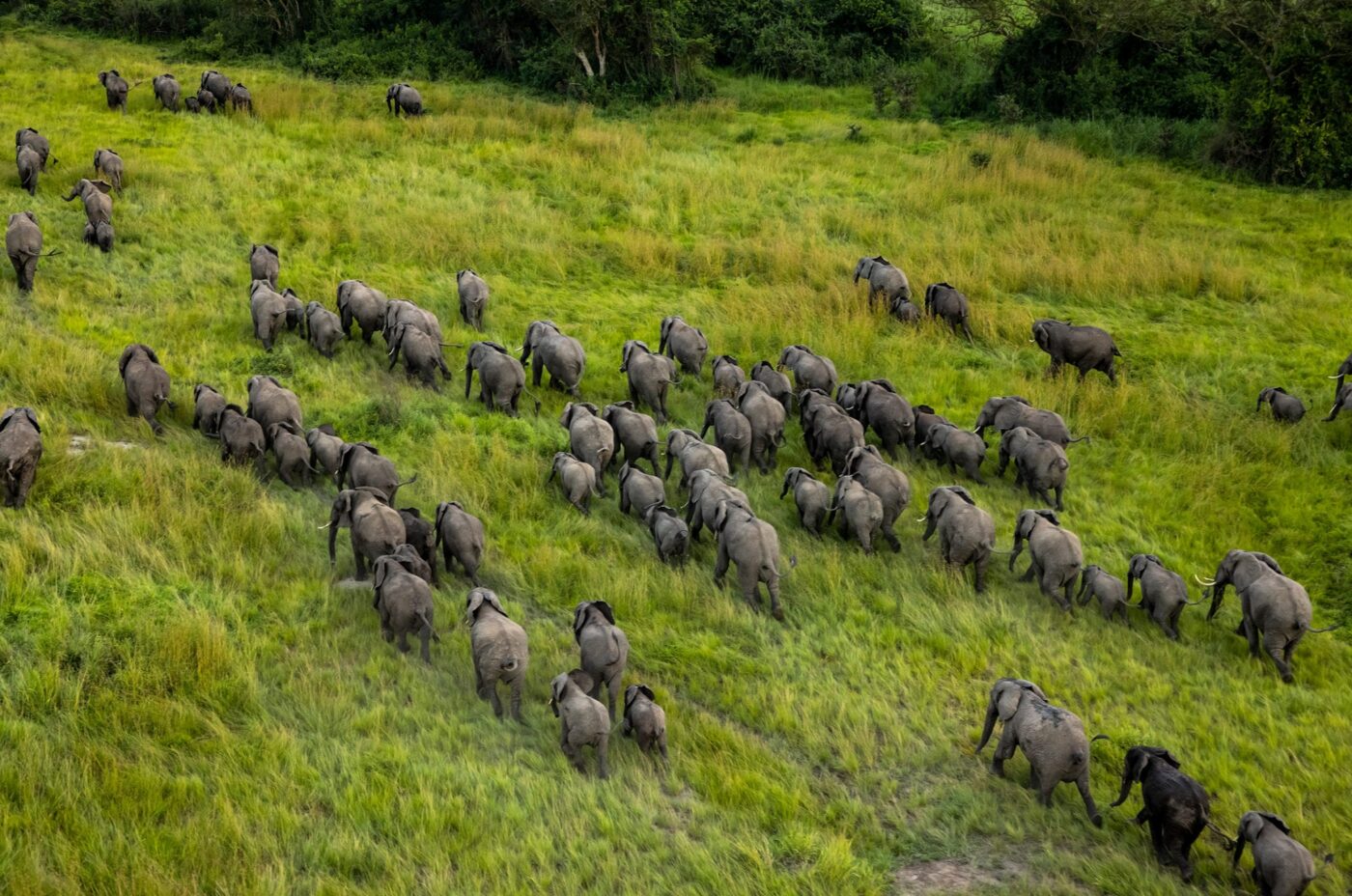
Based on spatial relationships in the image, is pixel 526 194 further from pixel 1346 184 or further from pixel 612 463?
pixel 1346 184

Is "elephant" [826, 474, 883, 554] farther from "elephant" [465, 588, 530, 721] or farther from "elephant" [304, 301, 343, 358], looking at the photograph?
"elephant" [304, 301, 343, 358]

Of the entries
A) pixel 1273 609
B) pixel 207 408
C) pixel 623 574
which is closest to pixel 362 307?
pixel 207 408

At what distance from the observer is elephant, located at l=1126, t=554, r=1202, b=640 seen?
11.0 metres

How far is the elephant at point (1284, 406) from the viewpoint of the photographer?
51.2 feet

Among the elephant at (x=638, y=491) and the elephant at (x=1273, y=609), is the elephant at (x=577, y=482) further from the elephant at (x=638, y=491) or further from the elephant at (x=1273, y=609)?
Result: the elephant at (x=1273, y=609)

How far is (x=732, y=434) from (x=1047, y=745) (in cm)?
639

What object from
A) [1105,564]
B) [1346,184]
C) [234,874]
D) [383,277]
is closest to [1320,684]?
[1105,564]

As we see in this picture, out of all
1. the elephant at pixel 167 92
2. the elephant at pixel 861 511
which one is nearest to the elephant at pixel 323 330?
the elephant at pixel 861 511

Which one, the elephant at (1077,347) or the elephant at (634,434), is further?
the elephant at (1077,347)

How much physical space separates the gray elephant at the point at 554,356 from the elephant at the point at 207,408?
4.07 meters

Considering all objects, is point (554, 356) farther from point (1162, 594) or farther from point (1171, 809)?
point (1171, 809)

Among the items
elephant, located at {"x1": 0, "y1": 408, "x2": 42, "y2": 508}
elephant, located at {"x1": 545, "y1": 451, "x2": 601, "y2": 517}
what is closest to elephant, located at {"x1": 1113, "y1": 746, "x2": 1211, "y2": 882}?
elephant, located at {"x1": 545, "y1": 451, "x2": 601, "y2": 517}

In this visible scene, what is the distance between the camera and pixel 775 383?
51.2 feet

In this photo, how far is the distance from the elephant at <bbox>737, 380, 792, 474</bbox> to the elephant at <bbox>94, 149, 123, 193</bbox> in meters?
14.0
